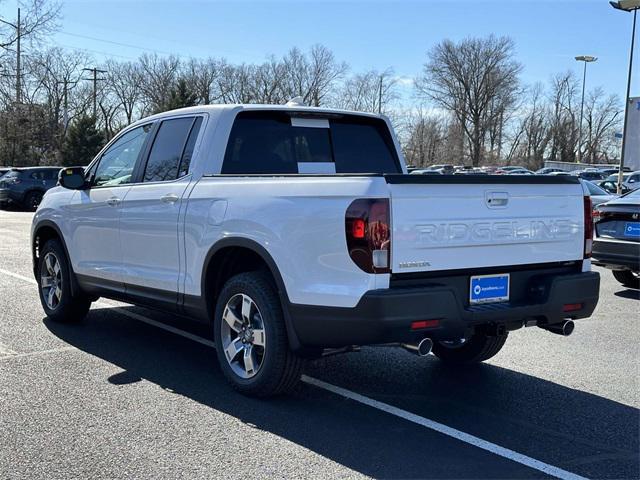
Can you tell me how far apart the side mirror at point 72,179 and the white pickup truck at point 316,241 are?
31 millimetres

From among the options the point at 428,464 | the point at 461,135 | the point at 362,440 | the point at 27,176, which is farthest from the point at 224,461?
the point at 461,135

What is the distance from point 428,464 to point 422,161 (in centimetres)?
8221

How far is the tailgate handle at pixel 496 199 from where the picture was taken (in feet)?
14.2

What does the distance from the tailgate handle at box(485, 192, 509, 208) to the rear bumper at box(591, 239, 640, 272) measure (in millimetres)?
5550

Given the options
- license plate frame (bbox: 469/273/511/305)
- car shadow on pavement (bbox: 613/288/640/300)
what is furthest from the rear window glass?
car shadow on pavement (bbox: 613/288/640/300)

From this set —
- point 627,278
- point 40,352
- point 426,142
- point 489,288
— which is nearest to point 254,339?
point 489,288

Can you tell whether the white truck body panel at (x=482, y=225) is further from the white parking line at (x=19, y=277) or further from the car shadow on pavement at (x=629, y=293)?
the white parking line at (x=19, y=277)

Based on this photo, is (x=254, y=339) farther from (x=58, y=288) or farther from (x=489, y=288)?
(x=58, y=288)

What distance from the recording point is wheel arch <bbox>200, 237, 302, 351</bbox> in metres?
4.39

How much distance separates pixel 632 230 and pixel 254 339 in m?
6.56

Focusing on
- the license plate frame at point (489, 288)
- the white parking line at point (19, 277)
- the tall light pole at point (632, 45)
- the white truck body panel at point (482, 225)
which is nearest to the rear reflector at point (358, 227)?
the white truck body panel at point (482, 225)

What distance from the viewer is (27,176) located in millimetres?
26000

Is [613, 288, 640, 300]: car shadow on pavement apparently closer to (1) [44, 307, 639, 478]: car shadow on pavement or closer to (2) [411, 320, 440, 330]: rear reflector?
(1) [44, 307, 639, 478]: car shadow on pavement

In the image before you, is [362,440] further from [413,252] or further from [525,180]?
[525,180]
